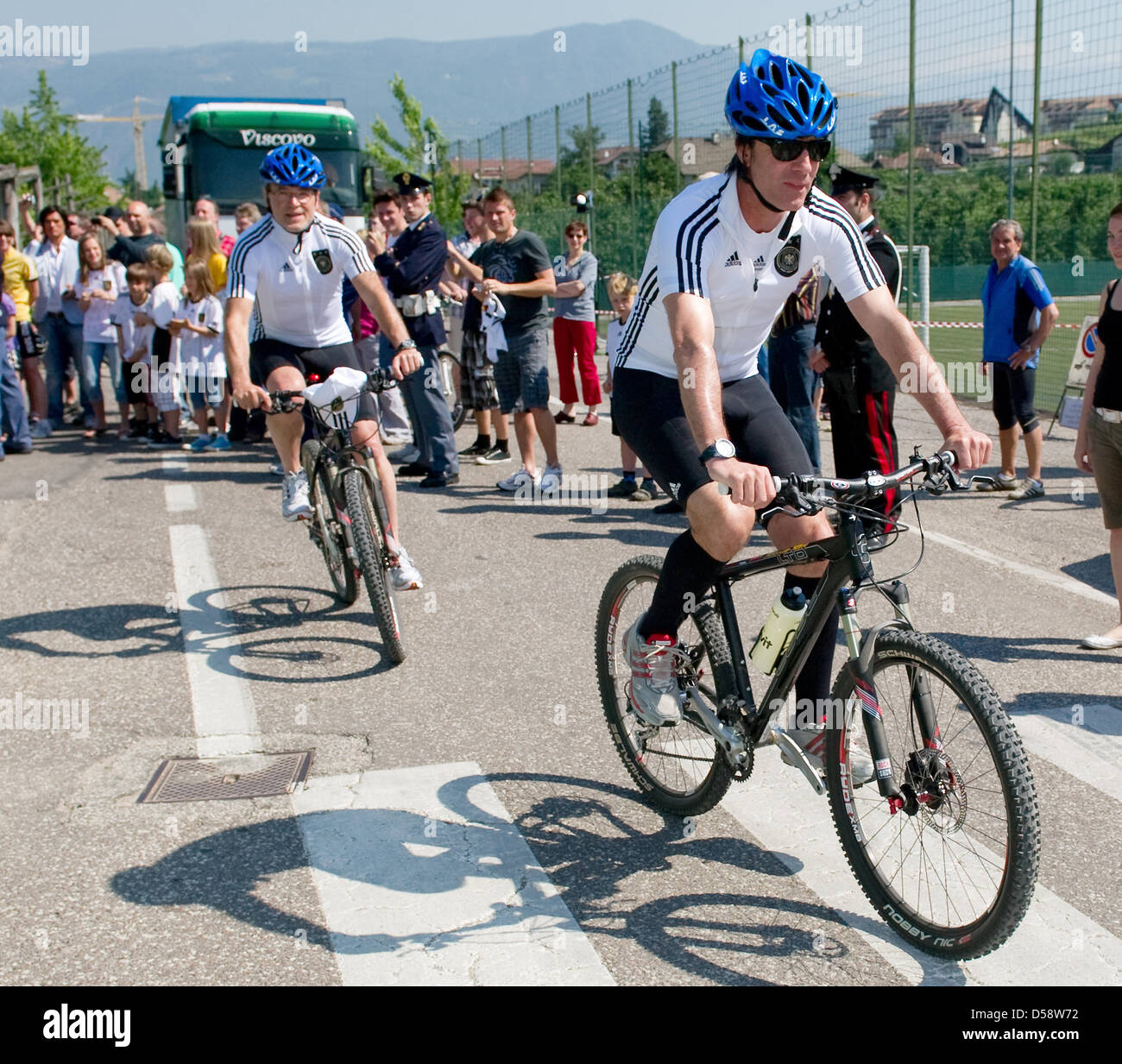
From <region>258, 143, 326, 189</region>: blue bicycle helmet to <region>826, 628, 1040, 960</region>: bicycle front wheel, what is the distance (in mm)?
4276

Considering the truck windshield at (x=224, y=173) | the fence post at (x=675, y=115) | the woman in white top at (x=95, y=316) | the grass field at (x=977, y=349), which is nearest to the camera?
the woman in white top at (x=95, y=316)

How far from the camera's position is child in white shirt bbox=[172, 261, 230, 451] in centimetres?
1205

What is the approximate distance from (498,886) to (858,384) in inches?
172

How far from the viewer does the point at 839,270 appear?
3.80m

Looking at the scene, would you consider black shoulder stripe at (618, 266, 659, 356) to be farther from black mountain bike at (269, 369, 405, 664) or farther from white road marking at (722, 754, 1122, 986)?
black mountain bike at (269, 369, 405, 664)

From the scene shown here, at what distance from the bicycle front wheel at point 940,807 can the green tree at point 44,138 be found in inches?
1890

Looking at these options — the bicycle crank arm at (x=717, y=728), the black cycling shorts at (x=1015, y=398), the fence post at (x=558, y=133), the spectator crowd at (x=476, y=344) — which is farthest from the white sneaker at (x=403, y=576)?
the fence post at (x=558, y=133)

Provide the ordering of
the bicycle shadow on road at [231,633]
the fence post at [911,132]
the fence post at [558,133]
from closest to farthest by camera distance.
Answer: the bicycle shadow on road at [231,633], the fence post at [911,132], the fence post at [558,133]

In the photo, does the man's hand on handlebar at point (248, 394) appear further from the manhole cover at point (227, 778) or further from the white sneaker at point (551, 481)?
the white sneaker at point (551, 481)

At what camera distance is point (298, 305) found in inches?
261

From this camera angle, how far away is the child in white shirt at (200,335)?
12.1 m

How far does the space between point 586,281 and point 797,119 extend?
Answer: 9.02 meters
